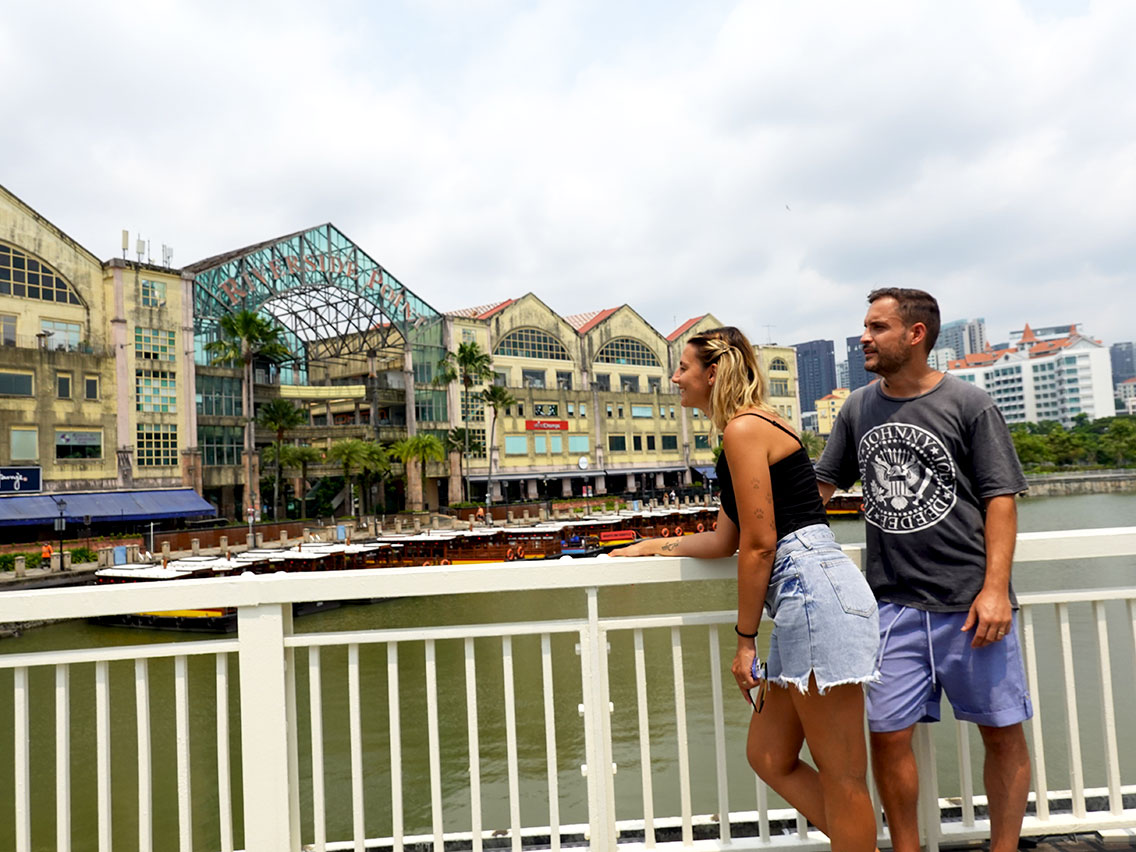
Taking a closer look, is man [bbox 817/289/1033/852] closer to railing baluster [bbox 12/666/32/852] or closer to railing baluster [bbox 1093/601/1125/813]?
railing baluster [bbox 1093/601/1125/813]

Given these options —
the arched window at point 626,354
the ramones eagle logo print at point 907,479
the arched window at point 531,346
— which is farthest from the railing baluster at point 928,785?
the arched window at point 626,354

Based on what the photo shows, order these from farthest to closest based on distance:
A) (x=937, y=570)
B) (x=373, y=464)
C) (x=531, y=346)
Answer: (x=531, y=346)
(x=373, y=464)
(x=937, y=570)

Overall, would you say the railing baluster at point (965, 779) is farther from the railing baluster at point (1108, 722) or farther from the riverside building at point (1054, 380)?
the riverside building at point (1054, 380)

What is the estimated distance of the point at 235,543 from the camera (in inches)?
1335

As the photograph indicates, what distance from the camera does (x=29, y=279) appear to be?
1356 inches

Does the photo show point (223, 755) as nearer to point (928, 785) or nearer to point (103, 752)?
point (103, 752)

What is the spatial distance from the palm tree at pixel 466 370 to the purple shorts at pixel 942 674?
47201mm

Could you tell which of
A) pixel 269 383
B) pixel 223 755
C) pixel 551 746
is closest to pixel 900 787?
pixel 551 746

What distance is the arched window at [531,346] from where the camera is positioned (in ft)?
185

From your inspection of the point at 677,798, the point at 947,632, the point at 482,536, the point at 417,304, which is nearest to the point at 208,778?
the point at 677,798

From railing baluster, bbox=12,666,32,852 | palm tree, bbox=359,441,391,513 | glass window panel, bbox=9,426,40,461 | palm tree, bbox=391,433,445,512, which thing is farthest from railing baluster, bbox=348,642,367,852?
palm tree, bbox=391,433,445,512

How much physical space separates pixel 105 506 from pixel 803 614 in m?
37.9

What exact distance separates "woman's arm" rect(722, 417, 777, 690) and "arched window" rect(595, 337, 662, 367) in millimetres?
59817

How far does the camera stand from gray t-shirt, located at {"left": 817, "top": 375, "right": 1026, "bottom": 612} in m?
2.37
